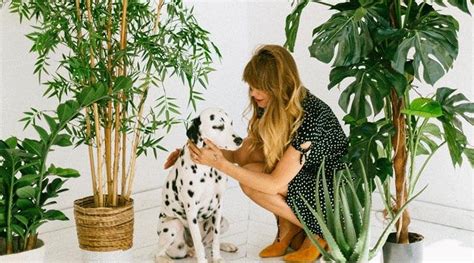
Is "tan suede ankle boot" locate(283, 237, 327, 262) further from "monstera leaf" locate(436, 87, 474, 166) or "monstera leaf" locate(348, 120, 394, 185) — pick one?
"monstera leaf" locate(436, 87, 474, 166)

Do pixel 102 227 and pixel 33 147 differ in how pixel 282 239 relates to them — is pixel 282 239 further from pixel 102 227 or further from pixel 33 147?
pixel 33 147

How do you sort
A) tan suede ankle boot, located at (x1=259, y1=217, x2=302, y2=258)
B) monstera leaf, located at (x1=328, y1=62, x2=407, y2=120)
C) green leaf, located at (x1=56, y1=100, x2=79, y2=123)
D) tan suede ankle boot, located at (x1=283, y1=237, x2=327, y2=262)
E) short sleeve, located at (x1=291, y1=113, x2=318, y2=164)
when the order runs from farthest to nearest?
tan suede ankle boot, located at (x1=259, y1=217, x2=302, y2=258), tan suede ankle boot, located at (x1=283, y1=237, x2=327, y2=262), short sleeve, located at (x1=291, y1=113, x2=318, y2=164), green leaf, located at (x1=56, y1=100, x2=79, y2=123), monstera leaf, located at (x1=328, y1=62, x2=407, y2=120)

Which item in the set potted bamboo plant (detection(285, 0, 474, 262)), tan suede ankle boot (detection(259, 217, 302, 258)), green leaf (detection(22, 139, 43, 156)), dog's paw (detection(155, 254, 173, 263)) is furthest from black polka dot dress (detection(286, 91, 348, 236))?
green leaf (detection(22, 139, 43, 156))

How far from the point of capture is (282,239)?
133 inches

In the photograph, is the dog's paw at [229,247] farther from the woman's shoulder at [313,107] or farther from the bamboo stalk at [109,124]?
the woman's shoulder at [313,107]

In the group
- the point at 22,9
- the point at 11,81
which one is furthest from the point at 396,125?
the point at 11,81

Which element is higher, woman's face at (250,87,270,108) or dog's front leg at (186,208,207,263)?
woman's face at (250,87,270,108)

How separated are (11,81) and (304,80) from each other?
6.48 ft

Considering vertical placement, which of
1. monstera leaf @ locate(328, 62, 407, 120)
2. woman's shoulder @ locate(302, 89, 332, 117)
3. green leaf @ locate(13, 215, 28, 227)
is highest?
monstera leaf @ locate(328, 62, 407, 120)

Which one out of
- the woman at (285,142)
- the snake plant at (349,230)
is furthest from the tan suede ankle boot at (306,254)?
the snake plant at (349,230)

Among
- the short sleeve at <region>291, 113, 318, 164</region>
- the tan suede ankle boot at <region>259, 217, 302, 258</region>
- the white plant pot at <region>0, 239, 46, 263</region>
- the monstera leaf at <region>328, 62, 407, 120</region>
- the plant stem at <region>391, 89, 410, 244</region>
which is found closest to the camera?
the white plant pot at <region>0, 239, 46, 263</region>

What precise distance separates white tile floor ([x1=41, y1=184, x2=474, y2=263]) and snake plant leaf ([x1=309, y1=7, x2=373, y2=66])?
1.14m

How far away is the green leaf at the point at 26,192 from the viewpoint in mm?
2570

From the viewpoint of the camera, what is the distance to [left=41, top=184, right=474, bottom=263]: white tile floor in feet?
11.2
